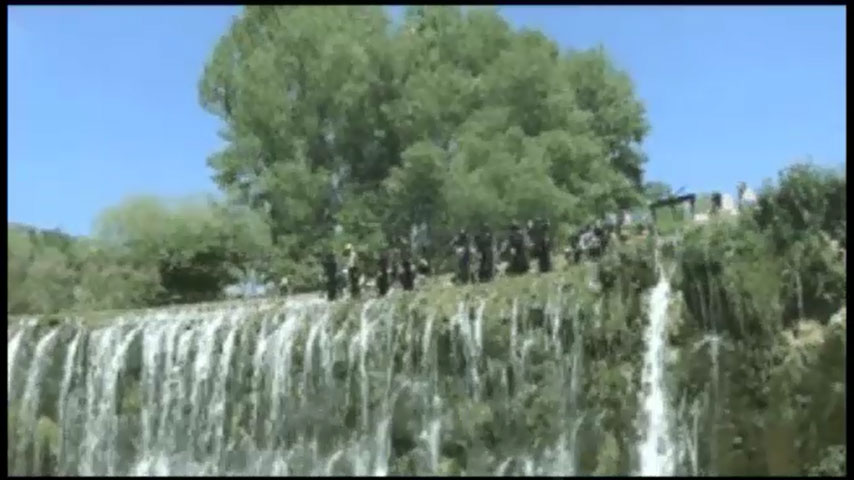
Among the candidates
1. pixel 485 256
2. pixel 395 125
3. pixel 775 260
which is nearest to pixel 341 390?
pixel 485 256

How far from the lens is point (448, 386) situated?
17578mm

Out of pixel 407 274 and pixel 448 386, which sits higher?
pixel 407 274

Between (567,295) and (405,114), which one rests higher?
(405,114)

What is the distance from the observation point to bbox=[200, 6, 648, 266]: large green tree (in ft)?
86.7

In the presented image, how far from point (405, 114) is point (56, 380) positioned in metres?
10.1

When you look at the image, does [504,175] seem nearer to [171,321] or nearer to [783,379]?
[171,321]

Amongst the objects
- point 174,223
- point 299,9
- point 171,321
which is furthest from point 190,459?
point 299,9

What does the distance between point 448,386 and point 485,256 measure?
174 inches

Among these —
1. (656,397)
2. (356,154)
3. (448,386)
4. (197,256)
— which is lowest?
(656,397)

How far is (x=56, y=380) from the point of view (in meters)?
20.1

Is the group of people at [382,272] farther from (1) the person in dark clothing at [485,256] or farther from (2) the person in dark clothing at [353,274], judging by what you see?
(1) the person in dark clothing at [485,256]

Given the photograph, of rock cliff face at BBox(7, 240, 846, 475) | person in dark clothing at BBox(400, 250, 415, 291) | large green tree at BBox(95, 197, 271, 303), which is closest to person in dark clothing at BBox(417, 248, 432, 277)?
person in dark clothing at BBox(400, 250, 415, 291)

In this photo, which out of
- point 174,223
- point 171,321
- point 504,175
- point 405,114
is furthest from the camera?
point 174,223

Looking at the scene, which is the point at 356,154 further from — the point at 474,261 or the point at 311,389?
the point at 311,389
